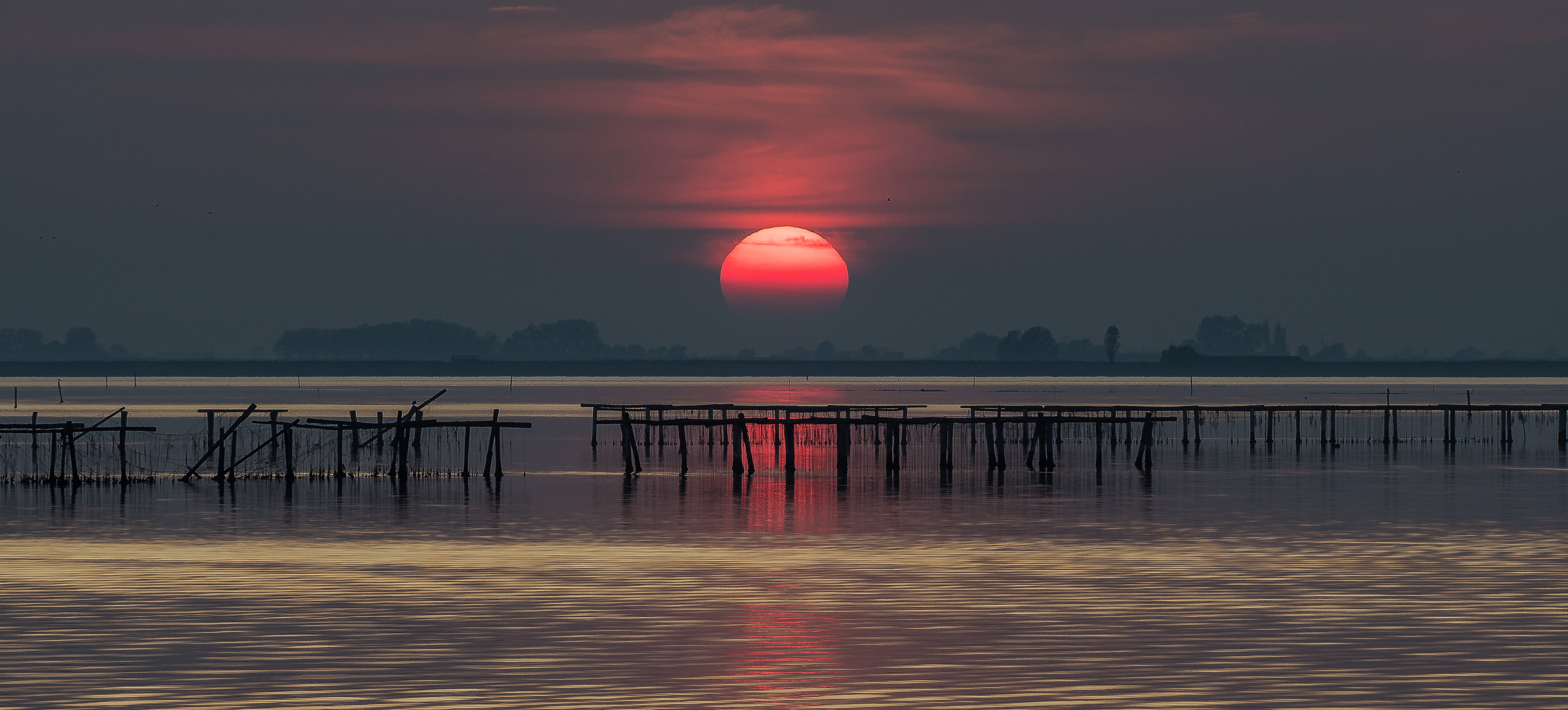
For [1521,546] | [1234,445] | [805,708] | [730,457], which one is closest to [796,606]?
[805,708]

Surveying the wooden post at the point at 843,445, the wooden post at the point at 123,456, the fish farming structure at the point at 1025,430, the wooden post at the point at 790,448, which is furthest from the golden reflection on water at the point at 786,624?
the fish farming structure at the point at 1025,430

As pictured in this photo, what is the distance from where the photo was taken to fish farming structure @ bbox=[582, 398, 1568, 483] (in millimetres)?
57625

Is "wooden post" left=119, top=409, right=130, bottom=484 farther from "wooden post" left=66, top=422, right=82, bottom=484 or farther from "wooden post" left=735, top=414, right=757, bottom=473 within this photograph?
"wooden post" left=735, top=414, right=757, bottom=473

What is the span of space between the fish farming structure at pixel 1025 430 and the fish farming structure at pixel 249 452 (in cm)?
619

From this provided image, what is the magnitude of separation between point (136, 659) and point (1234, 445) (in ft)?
211

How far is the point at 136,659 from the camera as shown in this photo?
20.1 meters

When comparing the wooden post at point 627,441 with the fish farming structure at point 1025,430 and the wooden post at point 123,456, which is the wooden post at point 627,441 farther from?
the wooden post at point 123,456

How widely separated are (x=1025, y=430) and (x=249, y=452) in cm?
3119

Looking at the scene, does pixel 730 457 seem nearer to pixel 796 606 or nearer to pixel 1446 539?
pixel 1446 539

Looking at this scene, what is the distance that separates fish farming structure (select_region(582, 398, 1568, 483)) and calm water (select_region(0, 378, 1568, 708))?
5.77 m

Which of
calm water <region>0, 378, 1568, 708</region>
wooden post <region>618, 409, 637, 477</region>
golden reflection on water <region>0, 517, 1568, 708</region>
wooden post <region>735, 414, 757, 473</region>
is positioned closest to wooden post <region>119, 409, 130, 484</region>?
calm water <region>0, 378, 1568, 708</region>

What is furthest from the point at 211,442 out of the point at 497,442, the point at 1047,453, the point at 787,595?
the point at 787,595

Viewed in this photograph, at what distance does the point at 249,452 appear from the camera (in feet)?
234

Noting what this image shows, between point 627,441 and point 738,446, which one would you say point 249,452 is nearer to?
point 627,441
